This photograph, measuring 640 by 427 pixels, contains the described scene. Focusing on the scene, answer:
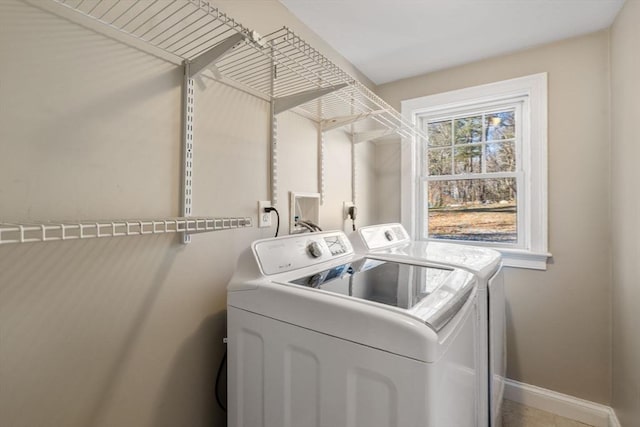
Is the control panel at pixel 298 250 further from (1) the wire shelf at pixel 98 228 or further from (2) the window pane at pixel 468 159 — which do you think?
(2) the window pane at pixel 468 159

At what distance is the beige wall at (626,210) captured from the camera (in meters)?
1.43

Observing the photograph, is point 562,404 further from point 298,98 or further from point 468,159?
point 298,98

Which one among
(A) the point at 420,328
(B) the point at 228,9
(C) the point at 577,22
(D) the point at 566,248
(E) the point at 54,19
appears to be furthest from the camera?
(D) the point at 566,248

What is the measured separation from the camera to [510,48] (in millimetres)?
2029

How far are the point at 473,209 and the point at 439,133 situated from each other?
0.70m

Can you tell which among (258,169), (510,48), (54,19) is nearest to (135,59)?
(54,19)

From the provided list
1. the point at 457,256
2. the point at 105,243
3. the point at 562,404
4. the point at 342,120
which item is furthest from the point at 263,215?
the point at 562,404

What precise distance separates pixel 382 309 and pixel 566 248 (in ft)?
6.13

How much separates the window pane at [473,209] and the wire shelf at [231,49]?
97cm

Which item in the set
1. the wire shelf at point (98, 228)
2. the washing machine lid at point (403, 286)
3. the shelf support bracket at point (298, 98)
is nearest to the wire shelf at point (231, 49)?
the shelf support bracket at point (298, 98)

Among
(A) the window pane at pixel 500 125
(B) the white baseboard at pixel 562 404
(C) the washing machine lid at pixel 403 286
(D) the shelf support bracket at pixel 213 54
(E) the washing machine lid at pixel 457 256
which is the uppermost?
(A) the window pane at pixel 500 125

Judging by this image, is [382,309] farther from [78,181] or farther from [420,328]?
[78,181]

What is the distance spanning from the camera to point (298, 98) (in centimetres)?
143

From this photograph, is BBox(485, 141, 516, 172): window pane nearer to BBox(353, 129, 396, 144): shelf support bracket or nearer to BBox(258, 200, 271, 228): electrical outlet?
BBox(353, 129, 396, 144): shelf support bracket
